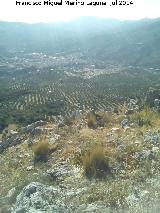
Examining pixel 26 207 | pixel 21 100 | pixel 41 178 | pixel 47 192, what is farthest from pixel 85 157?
pixel 21 100

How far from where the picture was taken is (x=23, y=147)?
17.1m

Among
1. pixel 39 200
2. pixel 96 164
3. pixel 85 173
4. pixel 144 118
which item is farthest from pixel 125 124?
pixel 39 200

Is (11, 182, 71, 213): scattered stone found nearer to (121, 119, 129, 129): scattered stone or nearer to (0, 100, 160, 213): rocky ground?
(0, 100, 160, 213): rocky ground

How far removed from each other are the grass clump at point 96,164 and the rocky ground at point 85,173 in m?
0.09

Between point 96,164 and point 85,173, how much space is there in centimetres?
41

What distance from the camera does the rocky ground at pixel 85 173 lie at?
917 centimetres

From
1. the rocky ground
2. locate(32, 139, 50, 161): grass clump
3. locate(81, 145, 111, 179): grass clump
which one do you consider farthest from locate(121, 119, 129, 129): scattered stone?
locate(81, 145, 111, 179): grass clump

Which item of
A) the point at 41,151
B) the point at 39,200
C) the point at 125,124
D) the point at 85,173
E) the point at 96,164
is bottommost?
the point at 125,124

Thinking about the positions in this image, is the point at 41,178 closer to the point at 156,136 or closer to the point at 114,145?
the point at 114,145

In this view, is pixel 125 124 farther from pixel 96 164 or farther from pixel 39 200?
pixel 39 200

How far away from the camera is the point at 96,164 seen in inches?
455

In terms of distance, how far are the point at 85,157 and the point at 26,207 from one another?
330 cm

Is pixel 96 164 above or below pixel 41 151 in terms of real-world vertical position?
above

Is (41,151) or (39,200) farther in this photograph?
(41,151)
